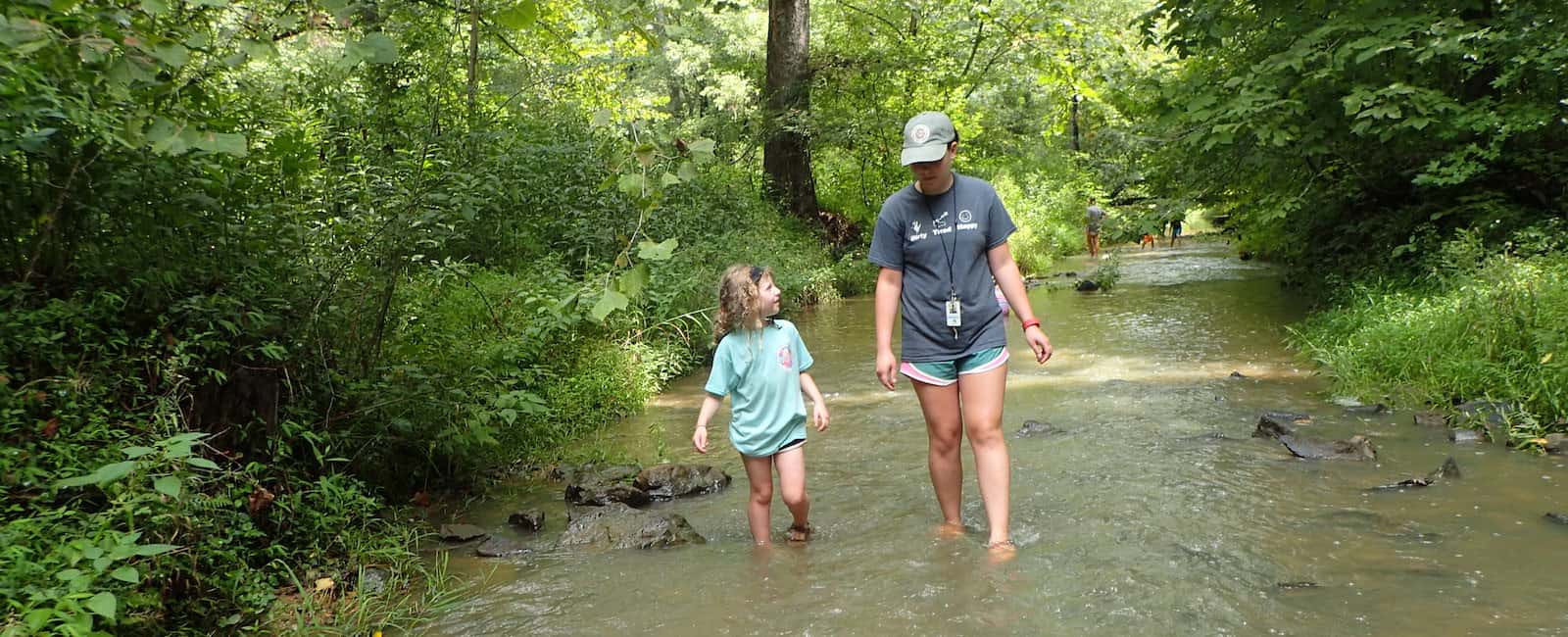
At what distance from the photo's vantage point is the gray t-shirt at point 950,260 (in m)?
5.00

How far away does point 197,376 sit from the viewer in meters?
4.91

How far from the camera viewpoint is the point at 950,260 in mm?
5039

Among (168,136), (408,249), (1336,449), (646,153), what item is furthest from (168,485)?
(1336,449)

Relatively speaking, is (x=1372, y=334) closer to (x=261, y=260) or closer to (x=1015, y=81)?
(x=261, y=260)

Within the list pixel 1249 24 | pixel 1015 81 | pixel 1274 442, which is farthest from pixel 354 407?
pixel 1015 81

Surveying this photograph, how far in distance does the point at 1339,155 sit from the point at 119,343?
12.3 metres

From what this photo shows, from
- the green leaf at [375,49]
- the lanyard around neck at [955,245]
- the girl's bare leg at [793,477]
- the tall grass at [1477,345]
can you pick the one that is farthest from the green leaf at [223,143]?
the tall grass at [1477,345]

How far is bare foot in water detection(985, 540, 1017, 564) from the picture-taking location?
494 centimetres

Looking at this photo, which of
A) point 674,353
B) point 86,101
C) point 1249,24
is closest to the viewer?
point 86,101

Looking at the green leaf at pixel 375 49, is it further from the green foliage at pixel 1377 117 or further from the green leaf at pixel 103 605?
the green foliage at pixel 1377 117

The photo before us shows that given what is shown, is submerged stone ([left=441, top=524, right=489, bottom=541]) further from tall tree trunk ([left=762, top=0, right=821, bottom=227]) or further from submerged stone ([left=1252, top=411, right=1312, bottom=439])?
tall tree trunk ([left=762, top=0, right=821, bottom=227])

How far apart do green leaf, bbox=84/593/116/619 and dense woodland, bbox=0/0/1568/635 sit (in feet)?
0.06

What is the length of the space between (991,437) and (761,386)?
3.84 ft

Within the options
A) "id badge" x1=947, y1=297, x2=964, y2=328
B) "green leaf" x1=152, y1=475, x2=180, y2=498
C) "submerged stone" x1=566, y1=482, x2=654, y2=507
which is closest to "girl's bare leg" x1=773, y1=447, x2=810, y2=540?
"id badge" x1=947, y1=297, x2=964, y2=328
